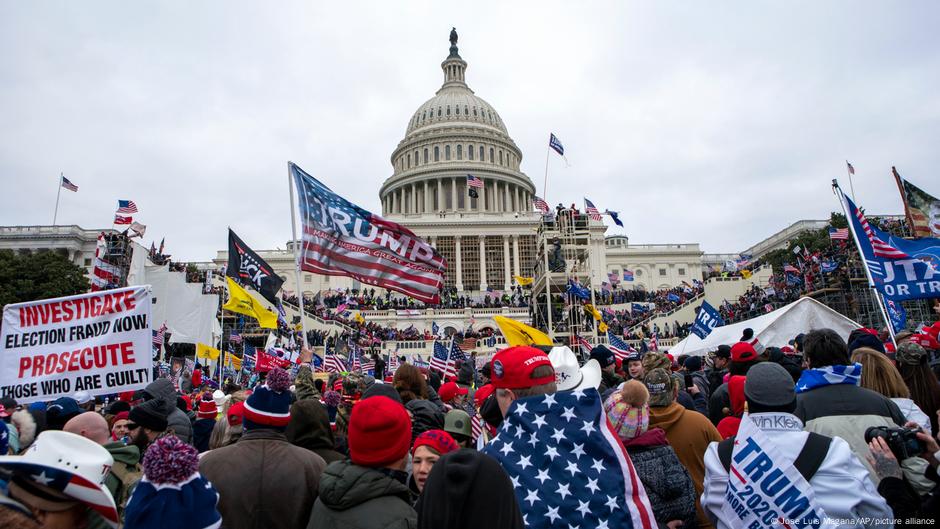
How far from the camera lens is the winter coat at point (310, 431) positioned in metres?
4.36

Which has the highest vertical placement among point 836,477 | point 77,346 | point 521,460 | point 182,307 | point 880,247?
point 182,307

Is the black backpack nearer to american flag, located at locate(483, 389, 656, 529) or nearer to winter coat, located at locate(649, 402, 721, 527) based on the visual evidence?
american flag, located at locate(483, 389, 656, 529)

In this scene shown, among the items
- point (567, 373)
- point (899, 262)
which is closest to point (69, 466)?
point (567, 373)

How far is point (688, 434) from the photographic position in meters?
4.26

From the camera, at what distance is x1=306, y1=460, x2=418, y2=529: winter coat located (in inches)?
112

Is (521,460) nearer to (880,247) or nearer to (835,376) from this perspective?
(835,376)

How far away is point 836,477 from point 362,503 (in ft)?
7.82

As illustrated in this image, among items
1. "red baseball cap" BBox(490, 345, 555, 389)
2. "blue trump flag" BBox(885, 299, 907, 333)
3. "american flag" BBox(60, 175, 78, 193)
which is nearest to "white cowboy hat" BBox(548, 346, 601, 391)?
"red baseball cap" BBox(490, 345, 555, 389)

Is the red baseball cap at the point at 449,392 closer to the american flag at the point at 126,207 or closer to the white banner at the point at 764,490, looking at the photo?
the white banner at the point at 764,490

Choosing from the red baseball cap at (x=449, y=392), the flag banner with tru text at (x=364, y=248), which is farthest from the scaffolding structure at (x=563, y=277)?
the red baseball cap at (x=449, y=392)

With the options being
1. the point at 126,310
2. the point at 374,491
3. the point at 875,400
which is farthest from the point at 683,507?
the point at 126,310

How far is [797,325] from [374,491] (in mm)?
13557

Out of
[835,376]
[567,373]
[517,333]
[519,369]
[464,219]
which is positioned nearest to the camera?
[519,369]

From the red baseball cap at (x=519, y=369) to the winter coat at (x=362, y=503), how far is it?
31.2 inches
